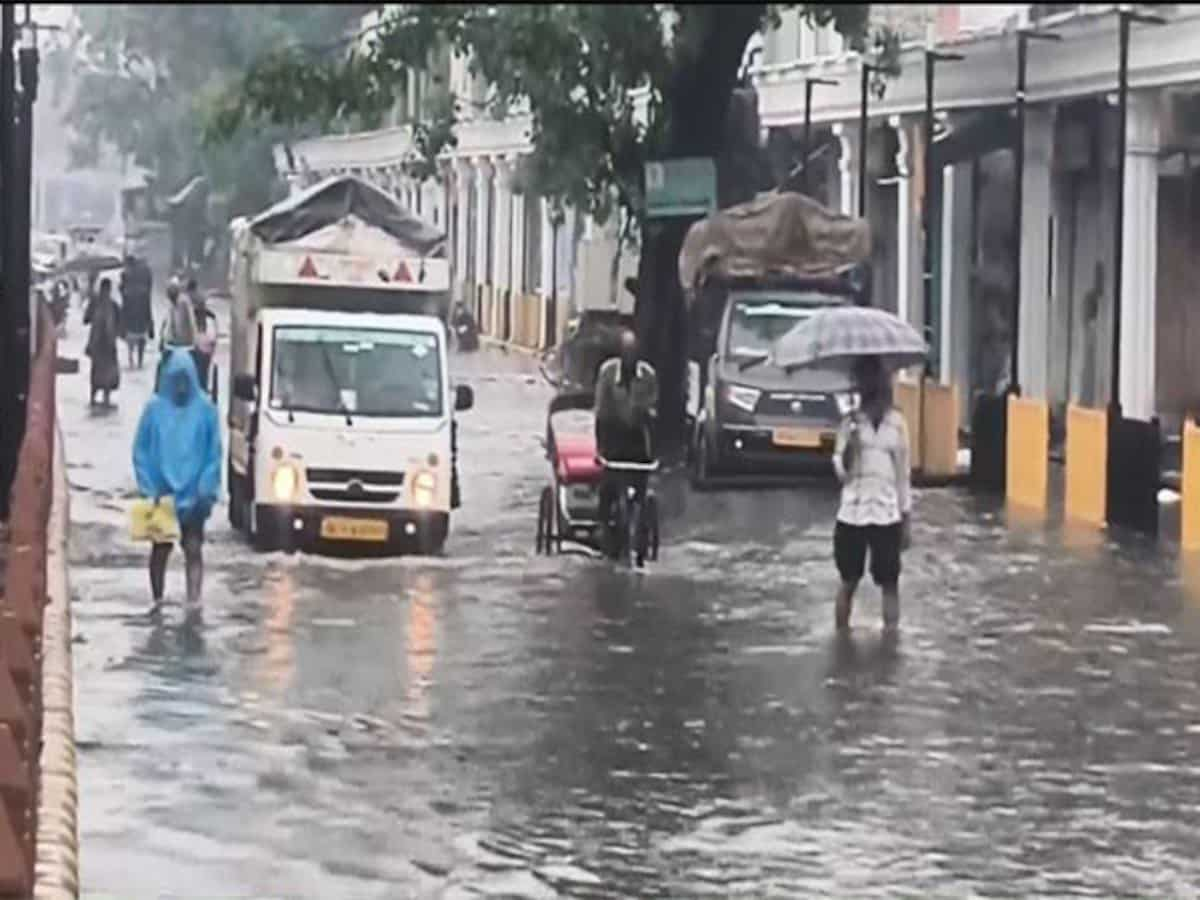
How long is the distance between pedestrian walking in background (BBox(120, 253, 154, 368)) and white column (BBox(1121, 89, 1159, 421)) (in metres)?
11.7

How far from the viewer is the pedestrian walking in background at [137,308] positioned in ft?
126

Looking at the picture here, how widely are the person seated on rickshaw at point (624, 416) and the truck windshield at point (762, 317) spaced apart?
333 inches

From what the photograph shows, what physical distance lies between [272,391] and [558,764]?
9.88 m

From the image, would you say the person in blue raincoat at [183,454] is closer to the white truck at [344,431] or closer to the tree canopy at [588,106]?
the tree canopy at [588,106]

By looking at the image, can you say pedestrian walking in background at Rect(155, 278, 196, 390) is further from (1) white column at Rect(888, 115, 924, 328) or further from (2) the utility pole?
(1) white column at Rect(888, 115, 924, 328)

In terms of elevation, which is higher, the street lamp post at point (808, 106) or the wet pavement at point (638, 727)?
the street lamp post at point (808, 106)

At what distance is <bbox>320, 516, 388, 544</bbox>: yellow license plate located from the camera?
A: 875 inches

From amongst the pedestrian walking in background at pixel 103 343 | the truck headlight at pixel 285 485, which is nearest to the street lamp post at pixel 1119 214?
the truck headlight at pixel 285 485

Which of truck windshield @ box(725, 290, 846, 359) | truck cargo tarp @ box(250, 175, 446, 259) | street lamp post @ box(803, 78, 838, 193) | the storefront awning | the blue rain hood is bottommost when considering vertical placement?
the blue rain hood

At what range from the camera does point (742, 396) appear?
2964cm

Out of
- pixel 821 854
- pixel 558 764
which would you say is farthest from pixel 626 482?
pixel 821 854

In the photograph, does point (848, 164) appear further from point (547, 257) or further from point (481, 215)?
point (481, 215)

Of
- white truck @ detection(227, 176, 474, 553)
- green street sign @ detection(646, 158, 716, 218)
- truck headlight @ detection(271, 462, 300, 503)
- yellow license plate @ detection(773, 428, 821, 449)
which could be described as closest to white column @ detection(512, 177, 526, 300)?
green street sign @ detection(646, 158, 716, 218)

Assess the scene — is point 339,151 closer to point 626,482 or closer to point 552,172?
point 552,172
